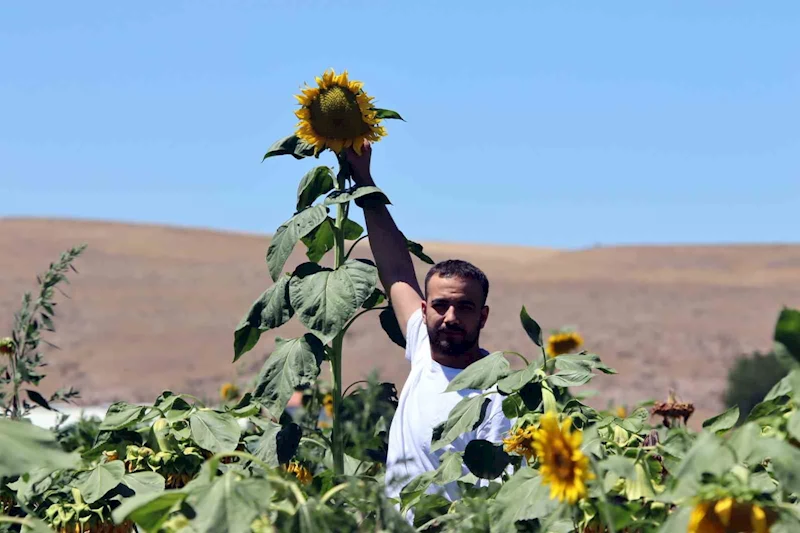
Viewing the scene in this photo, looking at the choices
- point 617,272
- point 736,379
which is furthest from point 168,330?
point 736,379

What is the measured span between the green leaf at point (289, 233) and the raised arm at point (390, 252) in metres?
0.27

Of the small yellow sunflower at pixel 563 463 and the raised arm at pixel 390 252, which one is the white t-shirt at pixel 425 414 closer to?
the raised arm at pixel 390 252

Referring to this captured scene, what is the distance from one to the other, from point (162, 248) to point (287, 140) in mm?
62053

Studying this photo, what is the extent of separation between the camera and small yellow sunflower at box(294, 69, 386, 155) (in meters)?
3.55

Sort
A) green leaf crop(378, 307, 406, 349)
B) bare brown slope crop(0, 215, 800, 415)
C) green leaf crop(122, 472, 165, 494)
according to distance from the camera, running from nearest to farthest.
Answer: green leaf crop(122, 472, 165, 494) → green leaf crop(378, 307, 406, 349) → bare brown slope crop(0, 215, 800, 415)

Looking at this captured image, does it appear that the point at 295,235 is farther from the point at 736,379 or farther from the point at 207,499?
the point at 736,379

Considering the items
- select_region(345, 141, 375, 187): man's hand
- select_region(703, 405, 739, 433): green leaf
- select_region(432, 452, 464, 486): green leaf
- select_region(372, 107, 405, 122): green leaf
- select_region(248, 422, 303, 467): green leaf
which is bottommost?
select_region(248, 422, 303, 467): green leaf

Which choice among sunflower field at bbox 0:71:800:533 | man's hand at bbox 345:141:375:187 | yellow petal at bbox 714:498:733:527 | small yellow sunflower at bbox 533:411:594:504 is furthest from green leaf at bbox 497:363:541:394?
man's hand at bbox 345:141:375:187

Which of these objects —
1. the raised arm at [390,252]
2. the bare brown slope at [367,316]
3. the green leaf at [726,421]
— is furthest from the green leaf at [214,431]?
the bare brown slope at [367,316]

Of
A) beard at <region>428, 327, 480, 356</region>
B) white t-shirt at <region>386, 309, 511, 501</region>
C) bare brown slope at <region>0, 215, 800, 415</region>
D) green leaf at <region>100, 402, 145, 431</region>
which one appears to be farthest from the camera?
bare brown slope at <region>0, 215, 800, 415</region>

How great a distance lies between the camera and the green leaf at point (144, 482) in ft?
8.26

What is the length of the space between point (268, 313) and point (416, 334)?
548mm

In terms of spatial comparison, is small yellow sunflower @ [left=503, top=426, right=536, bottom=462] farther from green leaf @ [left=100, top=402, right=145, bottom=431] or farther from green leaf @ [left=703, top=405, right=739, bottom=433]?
green leaf @ [left=100, top=402, right=145, bottom=431]

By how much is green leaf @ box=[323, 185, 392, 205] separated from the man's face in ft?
1.00
